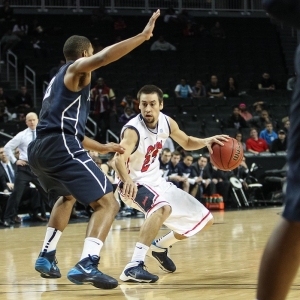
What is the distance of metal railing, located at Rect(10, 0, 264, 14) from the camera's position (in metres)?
21.8

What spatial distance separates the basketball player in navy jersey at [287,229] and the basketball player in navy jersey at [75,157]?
2085 millimetres

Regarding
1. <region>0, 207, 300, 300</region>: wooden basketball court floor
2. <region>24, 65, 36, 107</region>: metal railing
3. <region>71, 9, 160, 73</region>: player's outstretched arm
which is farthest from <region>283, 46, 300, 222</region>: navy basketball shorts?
<region>24, 65, 36, 107</region>: metal railing

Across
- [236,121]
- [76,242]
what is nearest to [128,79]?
[236,121]

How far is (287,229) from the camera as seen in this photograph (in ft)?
7.99

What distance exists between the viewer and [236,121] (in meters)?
16.8

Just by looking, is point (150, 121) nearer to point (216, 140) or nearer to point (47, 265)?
point (216, 140)

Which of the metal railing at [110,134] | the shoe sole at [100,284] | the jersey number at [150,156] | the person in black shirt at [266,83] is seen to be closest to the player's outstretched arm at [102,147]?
the jersey number at [150,156]

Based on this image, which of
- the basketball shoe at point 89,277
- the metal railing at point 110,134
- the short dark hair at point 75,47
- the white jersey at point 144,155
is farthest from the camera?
the metal railing at point 110,134

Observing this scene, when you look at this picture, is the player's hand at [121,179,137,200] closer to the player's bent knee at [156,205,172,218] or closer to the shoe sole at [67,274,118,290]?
the player's bent knee at [156,205,172,218]

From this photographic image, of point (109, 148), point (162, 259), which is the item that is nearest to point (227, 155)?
point (162, 259)

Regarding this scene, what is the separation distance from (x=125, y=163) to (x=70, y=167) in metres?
0.85

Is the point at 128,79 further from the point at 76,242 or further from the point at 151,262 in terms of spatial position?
the point at 151,262

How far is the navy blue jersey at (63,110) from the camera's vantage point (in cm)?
476

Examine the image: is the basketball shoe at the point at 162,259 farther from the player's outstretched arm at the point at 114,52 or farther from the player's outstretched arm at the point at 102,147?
the player's outstretched arm at the point at 114,52
